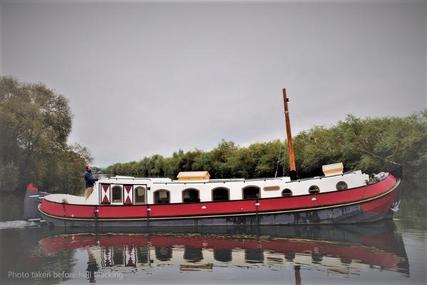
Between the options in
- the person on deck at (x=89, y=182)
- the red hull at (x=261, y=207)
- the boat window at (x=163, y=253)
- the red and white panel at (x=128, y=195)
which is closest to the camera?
the boat window at (x=163, y=253)

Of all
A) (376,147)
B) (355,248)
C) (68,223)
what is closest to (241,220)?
(355,248)

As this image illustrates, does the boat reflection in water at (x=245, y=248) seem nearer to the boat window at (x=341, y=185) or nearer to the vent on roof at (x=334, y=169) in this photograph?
the boat window at (x=341, y=185)

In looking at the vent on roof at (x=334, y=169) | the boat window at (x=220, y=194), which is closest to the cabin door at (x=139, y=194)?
the boat window at (x=220, y=194)

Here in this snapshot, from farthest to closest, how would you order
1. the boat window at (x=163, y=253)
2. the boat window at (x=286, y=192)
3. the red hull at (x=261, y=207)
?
the boat window at (x=286, y=192) < the red hull at (x=261, y=207) < the boat window at (x=163, y=253)

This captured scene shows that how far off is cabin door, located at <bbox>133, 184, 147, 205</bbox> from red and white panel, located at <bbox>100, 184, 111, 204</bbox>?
768mm

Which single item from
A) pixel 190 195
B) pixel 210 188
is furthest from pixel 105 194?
pixel 210 188

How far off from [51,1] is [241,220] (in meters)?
7.02

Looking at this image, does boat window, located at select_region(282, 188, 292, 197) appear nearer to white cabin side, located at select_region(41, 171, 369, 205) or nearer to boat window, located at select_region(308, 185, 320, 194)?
white cabin side, located at select_region(41, 171, 369, 205)

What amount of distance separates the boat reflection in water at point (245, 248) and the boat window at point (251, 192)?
0.89 meters

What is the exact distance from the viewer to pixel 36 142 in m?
14.9

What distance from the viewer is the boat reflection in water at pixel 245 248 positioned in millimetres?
7414

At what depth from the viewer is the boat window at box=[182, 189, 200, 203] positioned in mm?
11250

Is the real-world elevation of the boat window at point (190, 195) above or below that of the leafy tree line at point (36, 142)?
below

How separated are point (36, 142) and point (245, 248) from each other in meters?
9.90
